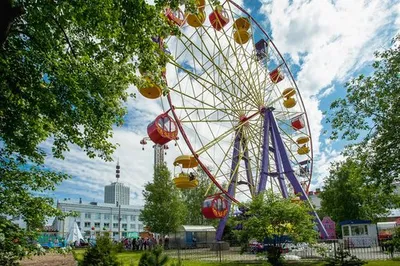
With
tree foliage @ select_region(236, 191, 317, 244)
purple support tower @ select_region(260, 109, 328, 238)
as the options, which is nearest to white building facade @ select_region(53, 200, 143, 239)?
purple support tower @ select_region(260, 109, 328, 238)

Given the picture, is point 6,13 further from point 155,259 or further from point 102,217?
point 102,217

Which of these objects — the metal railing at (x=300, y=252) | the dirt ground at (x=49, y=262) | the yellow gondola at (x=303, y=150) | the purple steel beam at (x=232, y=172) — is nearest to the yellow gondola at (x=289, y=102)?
the yellow gondola at (x=303, y=150)

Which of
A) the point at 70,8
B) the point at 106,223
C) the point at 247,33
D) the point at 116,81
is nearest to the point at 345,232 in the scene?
the point at 247,33

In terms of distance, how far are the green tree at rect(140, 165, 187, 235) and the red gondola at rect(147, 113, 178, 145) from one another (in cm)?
1716

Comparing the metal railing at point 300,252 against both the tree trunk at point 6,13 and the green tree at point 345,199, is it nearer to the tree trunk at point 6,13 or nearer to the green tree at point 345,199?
the green tree at point 345,199

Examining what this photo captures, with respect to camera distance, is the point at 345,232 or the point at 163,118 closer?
the point at 163,118

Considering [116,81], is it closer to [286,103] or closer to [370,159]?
[370,159]

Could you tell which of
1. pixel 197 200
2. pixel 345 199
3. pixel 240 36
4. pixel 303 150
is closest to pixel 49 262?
pixel 240 36

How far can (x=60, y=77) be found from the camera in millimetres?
7430

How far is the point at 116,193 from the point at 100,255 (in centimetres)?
13086

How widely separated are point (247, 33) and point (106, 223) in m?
72.6

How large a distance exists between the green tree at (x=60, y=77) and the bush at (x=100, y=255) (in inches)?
134

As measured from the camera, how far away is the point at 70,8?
21.0ft

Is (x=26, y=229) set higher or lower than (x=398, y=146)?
lower
